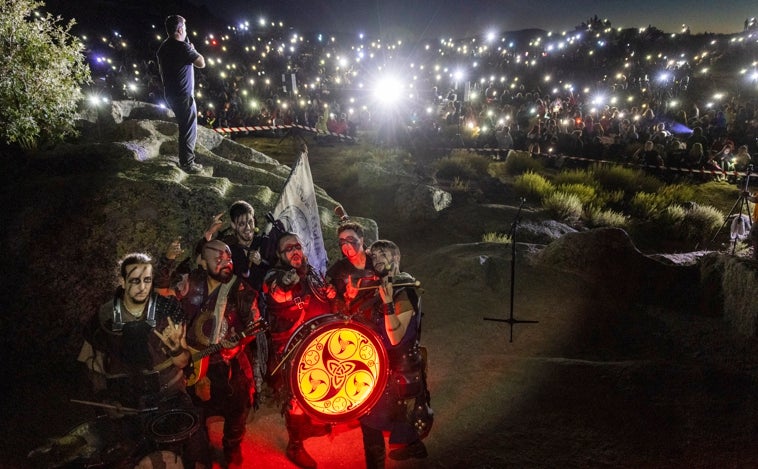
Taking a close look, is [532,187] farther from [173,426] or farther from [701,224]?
[173,426]

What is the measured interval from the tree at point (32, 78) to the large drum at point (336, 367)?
6597 mm

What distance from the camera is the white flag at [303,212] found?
190 inches

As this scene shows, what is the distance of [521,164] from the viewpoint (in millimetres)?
15852

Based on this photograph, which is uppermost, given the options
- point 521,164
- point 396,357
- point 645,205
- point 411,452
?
point 521,164

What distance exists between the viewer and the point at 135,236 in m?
4.77

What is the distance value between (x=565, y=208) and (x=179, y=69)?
10.2 m

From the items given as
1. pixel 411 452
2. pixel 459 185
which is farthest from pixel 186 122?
pixel 459 185

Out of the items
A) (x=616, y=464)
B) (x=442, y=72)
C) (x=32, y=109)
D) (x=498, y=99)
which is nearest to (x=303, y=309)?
(x=616, y=464)

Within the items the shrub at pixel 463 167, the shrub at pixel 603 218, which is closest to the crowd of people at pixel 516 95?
the shrub at pixel 463 167

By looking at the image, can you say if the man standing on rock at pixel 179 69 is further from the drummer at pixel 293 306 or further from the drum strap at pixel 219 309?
the drummer at pixel 293 306

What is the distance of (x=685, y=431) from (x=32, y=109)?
9457 millimetres

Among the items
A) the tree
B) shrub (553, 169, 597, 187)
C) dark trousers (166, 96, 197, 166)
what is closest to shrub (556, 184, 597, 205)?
shrub (553, 169, 597, 187)

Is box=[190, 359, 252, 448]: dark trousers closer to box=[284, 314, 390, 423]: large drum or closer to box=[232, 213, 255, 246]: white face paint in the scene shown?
box=[284, 314, 390, 423]: large drum

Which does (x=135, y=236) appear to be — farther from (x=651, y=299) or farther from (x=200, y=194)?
(x=651, y=299)
